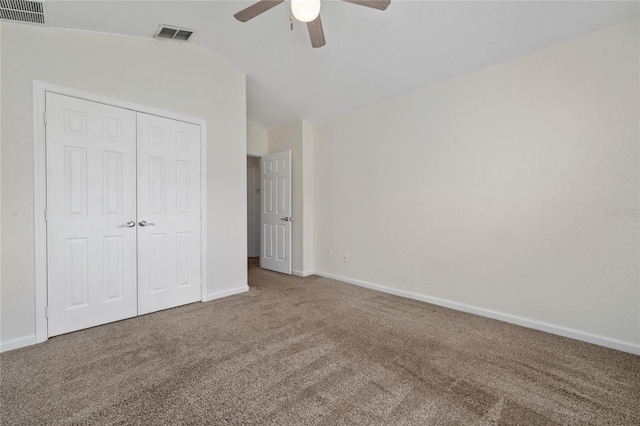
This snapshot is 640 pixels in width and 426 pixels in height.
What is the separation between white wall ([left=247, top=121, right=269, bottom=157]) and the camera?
5117 mm

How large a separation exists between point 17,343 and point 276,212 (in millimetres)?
Answer: 3415

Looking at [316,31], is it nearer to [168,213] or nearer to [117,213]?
[168,213]

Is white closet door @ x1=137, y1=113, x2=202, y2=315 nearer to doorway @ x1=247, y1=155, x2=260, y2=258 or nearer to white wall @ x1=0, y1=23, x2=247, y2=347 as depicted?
white wall @ x1=0, y1=23, x2=247, y2=347

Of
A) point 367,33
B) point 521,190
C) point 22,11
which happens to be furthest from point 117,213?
point 521,190

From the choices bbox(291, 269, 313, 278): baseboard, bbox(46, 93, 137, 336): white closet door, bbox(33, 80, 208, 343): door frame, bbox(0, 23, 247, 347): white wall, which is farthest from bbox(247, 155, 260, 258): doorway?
bbox(33, 80, 208, 343): door frame

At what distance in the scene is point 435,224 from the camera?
3.31 m

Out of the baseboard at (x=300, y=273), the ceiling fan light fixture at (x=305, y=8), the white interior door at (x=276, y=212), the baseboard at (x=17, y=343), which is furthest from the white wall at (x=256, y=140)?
the baseboard at (x=17, y=343)

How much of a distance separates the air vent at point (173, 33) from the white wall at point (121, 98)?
126 millimetres

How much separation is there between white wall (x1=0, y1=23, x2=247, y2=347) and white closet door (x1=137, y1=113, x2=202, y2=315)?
0.19m

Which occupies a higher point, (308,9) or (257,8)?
(257,8)

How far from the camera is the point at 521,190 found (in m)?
2.69

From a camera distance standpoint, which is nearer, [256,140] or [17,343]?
[17,343]

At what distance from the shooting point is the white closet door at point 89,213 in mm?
2443

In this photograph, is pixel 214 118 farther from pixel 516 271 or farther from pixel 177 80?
pixel 516 271
